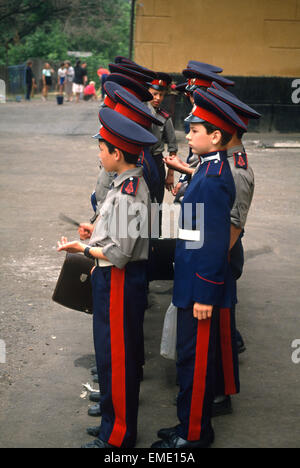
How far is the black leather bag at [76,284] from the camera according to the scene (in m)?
4.00

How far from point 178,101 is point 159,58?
1310 mm

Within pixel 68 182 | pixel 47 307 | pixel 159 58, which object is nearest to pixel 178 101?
pixel 159 58

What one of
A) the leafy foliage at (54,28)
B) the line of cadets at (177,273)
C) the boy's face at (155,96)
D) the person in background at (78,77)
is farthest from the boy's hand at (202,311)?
the leafy foliage at (54,28)

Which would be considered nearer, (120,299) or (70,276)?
(120,299)

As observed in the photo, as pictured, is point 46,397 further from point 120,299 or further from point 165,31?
point 165,31

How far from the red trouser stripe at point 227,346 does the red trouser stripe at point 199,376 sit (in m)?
0.44

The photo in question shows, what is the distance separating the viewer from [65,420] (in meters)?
3.79

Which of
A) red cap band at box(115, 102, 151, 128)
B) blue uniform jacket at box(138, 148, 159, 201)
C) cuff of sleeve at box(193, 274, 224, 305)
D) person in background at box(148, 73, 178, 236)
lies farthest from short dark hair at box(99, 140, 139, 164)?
person in background at box(148, 73, 178, 236)

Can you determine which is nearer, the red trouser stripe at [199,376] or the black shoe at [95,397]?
the red trouser stripe at [199,376]

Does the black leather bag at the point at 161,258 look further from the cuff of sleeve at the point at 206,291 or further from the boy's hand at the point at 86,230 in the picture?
the cuff of sleeve at the point at 206,291

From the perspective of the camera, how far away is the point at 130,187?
3338 mm

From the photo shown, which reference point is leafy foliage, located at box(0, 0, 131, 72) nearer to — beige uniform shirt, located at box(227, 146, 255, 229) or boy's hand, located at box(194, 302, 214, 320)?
beige uniform shirt, located at box(227, 146, 255, 229)

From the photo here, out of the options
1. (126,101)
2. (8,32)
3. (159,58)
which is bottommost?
(8,32)

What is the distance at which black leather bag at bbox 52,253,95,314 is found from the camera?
13.1ft
